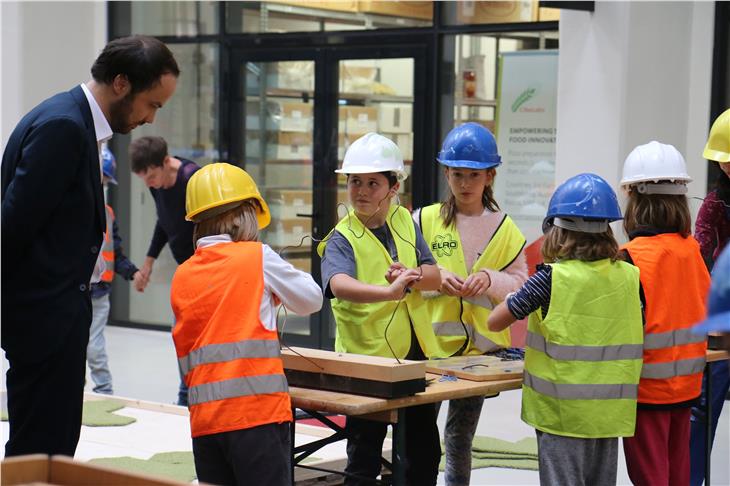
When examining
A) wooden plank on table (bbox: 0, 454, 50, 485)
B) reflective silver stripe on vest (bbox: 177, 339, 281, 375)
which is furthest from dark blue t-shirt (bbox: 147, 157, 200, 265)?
wooden plank on table (bbox: 0, 454, 50, 485)

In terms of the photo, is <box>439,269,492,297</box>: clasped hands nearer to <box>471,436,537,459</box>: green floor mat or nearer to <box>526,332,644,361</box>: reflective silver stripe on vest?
<box>526,332,644,361</box>: reflective silver stripe on vest

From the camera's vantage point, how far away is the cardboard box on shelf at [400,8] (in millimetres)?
9156

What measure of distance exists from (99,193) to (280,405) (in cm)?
82

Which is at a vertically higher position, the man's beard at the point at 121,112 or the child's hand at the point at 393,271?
the man's beard at the point at 121,112

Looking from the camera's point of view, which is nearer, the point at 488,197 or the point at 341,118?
the point at 488,197

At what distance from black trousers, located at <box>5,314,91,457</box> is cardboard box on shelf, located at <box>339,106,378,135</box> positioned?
21.5 feet

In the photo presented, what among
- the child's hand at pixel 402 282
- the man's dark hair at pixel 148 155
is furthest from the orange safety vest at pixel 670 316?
the man's dark hair at pixel 148 155

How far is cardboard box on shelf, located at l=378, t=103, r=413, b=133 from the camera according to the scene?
9312 mm

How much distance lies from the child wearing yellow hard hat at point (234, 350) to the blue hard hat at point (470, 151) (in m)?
1.20

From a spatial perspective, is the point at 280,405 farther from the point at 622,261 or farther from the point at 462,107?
the point at 462,107

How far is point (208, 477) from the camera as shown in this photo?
3.46 m

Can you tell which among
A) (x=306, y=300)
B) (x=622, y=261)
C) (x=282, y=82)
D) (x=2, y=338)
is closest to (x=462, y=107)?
(x=282, y=82)

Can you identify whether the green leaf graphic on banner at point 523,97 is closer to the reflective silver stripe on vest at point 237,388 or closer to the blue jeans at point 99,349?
the blue jeans at point 99,349

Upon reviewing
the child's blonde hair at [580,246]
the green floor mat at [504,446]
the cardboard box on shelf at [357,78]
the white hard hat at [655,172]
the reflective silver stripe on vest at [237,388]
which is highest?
the cardboard box on shelf at [357,78]
